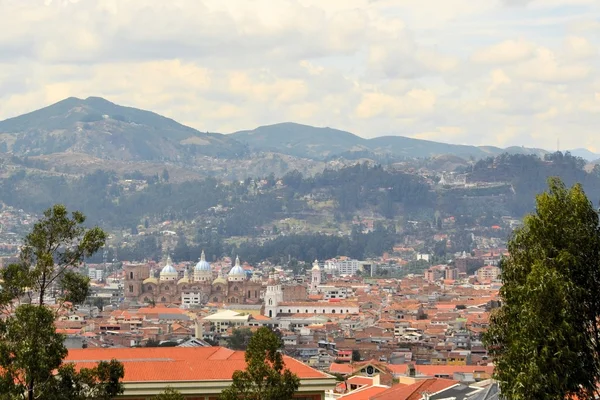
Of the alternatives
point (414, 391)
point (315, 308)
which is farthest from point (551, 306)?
point (315, 308)

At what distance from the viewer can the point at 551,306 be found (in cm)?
1817

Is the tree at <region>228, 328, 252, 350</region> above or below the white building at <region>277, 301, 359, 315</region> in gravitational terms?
above

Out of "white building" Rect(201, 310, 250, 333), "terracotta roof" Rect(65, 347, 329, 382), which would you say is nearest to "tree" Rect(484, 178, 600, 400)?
"terracotta roof" Rect(65, 347, 329, 382)

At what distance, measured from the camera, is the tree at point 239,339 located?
82.7 meters

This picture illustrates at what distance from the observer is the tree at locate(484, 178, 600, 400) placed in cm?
1805

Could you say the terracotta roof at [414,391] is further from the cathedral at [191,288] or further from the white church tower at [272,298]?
the cathedral at [191,288]

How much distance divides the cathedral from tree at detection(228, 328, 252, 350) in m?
42.8

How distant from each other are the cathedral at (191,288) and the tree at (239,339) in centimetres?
4282

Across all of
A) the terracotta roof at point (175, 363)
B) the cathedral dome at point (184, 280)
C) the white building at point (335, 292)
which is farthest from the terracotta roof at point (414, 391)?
the cathedral dome at point (184, 280)

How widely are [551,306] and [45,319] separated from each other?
19.3 feet

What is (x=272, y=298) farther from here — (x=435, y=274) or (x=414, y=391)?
(x=414, y=391)

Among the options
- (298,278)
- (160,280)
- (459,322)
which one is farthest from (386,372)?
(298,278)

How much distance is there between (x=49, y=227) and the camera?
20.5 metres

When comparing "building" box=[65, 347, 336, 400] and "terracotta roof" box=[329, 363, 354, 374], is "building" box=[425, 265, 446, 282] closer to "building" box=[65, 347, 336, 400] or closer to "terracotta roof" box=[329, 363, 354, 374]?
"terracotta roof" box=[329, 363, 354, 374]
